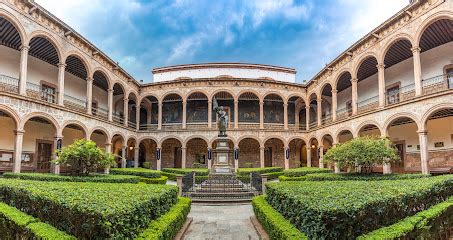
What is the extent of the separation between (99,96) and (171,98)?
7.29m

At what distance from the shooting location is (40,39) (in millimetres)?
16219

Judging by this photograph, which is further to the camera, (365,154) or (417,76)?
(417,76)

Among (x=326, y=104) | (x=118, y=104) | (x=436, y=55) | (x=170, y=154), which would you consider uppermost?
(x=436, y=55)

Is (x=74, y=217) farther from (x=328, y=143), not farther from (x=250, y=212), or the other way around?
(x=328, y=143)

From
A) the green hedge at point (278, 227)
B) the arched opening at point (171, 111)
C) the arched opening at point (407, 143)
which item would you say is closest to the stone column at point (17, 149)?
the green hedge at point (278, 227)

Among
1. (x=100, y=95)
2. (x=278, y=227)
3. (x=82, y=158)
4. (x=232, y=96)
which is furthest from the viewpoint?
(x=232, y=96)

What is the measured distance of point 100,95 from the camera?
25.5m

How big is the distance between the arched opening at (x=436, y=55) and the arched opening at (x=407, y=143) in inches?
110

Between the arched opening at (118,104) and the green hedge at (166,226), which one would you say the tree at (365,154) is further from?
the arched opening at (118,104)

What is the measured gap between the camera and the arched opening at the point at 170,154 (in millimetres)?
30000

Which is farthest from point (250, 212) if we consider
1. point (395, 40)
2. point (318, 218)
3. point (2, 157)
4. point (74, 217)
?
point (2, 157)

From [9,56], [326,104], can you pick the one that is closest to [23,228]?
[9,56]

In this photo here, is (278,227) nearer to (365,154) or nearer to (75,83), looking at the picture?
(365,154)

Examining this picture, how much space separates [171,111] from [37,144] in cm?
1396
